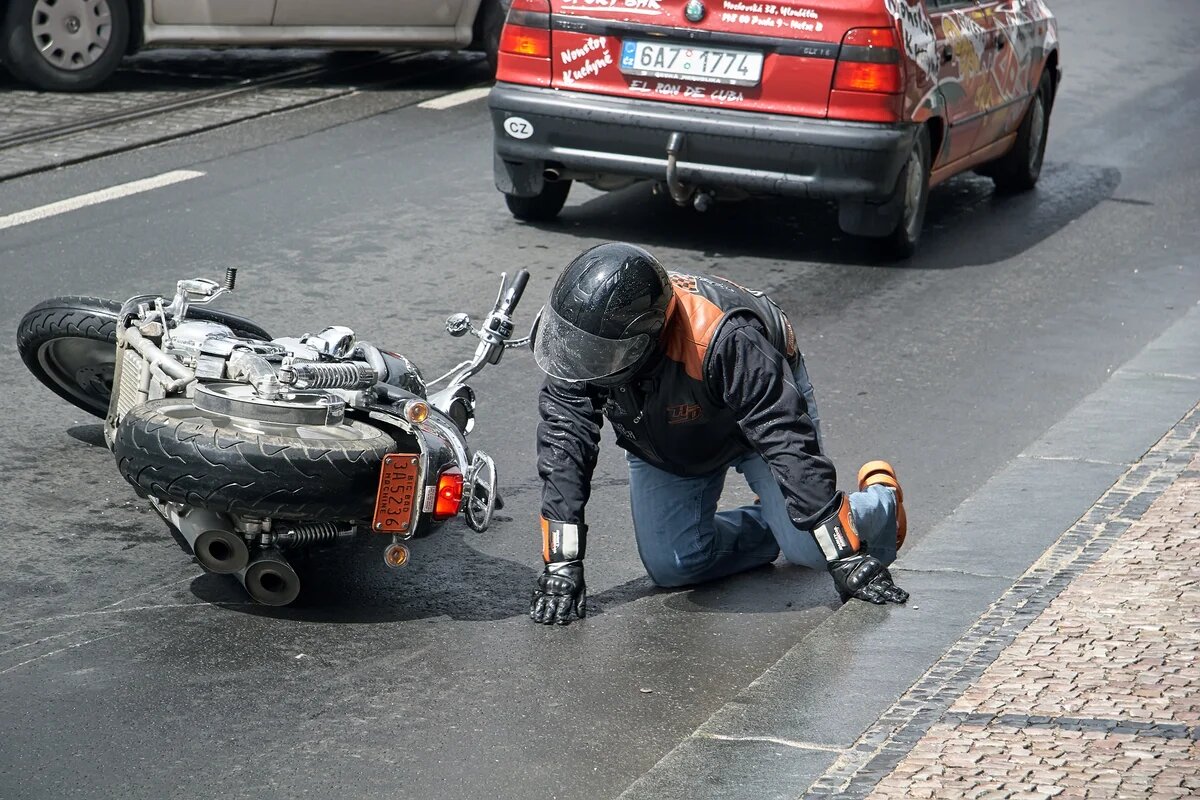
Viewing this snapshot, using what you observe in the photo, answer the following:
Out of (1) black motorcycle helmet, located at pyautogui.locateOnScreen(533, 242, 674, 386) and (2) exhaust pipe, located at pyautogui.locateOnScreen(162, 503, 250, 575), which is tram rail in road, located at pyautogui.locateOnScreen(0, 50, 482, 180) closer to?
(2) exhaust pipe, located at pyautogui.locateOnScreen(162, 503, 250, 575)

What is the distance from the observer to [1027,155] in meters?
11.5

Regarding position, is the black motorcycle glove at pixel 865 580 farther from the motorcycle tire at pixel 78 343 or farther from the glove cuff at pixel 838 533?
the motorcycle tire at pixel 78 343

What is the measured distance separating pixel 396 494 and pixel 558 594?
55 cm

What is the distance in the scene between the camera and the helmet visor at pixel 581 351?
478 cm

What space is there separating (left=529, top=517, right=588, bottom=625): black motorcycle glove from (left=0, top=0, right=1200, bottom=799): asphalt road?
0.22 feet

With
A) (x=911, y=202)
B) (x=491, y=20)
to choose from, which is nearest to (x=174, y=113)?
(x=491, y=20)

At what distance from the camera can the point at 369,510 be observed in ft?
16.1

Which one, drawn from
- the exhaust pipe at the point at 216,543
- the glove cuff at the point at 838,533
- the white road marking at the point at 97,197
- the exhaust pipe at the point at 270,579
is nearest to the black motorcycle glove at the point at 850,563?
the glove cuff at the point at 838,533

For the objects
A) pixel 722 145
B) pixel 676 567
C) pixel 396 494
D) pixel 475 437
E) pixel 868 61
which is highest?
pixel 868 61

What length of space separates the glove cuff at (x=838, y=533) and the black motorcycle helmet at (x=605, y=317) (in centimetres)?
66

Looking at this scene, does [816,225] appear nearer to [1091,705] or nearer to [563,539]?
[563,539]

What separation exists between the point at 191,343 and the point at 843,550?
1888 millimetres

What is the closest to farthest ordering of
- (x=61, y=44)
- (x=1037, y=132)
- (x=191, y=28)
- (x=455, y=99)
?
(x=1037, y=132) → (x=61, y=44) → (x=191, y=28) → (x=455, y=99)

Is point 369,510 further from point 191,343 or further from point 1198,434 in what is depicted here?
point 1198,434
